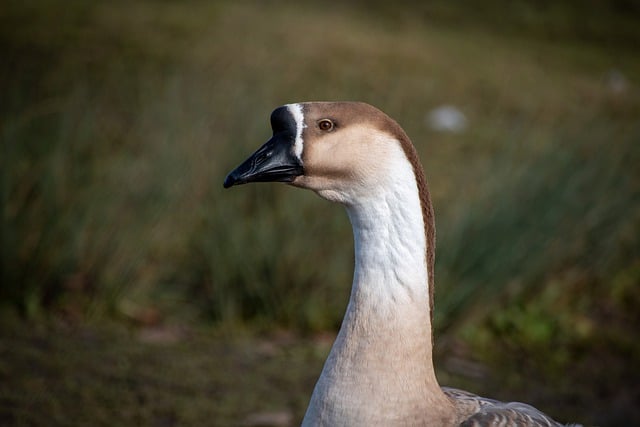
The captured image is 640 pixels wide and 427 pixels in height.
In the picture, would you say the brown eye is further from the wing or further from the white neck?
the wing

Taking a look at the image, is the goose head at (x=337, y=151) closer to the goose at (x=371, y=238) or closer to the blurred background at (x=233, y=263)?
the goose at (x=371, y=238)

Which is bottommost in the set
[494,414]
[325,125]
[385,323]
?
[494,414]

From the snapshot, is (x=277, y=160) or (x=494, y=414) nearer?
(x=277, y=160)

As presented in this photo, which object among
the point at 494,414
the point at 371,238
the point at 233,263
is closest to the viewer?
the point at 371,238

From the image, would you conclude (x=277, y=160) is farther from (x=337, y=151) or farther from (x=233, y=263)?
(x=233, y=263)

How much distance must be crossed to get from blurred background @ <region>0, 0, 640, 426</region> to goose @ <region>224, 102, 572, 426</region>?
1645mm

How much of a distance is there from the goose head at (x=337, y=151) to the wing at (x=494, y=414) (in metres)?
0.68

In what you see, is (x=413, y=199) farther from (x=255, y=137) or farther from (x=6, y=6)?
(x=6, y=6)

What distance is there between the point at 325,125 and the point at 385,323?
0.54 metres

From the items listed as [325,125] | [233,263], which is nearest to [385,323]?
[325,125]

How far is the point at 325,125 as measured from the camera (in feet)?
6.78

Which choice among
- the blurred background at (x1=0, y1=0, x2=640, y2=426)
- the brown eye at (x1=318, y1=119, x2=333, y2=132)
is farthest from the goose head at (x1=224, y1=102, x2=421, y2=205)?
the blurred background at (x1=0, y1=0, x2=640, y2=426)

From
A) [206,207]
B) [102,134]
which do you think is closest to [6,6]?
[102,134]

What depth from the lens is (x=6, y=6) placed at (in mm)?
9523
